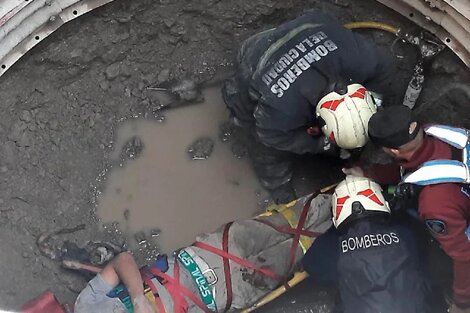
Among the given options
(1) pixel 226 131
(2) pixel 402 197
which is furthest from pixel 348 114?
(1) pixel 226 131

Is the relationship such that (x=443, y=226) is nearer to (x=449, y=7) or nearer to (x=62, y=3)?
(x=449, y=7)

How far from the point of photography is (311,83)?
4453mm

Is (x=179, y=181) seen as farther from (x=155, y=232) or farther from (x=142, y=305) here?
(x=142, y=305)

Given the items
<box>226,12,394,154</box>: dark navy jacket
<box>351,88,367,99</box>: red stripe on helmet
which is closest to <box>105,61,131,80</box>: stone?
<box>226,12,394,154</box>: dark navy jacket

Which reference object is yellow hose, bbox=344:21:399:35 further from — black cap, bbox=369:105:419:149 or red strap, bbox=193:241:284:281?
red strap, bbox=193:241:284:281

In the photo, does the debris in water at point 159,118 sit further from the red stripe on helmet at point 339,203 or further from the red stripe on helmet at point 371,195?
the red stripe on helmet at point 371,195

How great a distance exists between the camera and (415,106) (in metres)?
5.07

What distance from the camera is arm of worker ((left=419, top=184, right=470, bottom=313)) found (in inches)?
152

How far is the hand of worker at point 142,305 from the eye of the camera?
4297mm

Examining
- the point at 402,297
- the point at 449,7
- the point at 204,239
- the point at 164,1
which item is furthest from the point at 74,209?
the point at 449,7

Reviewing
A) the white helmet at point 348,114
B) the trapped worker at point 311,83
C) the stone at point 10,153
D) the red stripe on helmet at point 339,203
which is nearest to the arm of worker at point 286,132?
the trapped worker at point 311,83

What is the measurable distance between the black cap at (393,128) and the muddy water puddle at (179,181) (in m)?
1.53

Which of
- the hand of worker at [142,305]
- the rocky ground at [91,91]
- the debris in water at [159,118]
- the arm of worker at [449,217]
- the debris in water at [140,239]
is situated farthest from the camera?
the debris in water at [159,118]

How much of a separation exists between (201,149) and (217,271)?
3.80 feet
